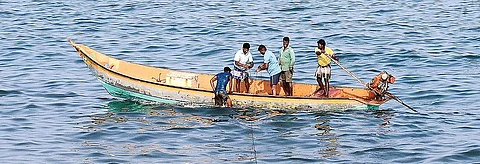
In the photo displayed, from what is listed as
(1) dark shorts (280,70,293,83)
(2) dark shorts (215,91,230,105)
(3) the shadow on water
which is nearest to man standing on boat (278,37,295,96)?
(1) dark shorts (280,70,293,83)

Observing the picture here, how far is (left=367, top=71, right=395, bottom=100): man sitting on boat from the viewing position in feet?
78.0

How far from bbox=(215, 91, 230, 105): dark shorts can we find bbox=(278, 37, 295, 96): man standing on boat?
156cm

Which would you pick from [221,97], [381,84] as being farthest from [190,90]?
[381,84]

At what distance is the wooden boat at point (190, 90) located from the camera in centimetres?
2420

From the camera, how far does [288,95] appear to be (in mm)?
25047

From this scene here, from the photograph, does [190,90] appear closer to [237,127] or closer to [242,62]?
[242,62]

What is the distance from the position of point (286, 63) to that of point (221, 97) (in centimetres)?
187

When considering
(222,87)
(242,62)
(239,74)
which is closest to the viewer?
(222,87)

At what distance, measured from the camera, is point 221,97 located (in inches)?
958

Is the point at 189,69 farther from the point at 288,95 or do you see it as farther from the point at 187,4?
the point at 187,4

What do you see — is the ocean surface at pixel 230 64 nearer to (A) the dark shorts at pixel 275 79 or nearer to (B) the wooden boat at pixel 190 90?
(B) the wooden boat at pixel 190 90

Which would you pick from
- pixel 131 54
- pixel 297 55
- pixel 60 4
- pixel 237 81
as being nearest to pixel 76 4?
pixel 60 4

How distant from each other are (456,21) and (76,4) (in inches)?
799

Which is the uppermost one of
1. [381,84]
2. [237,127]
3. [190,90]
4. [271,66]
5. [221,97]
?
[271,66]
